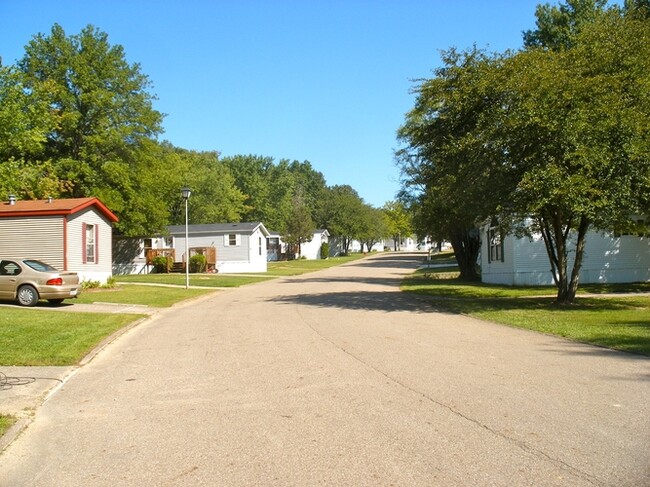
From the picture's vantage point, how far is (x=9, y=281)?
19359mm

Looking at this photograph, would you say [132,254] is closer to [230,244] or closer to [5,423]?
[230,244]

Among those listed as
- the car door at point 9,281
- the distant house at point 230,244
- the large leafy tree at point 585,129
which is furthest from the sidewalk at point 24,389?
the distant house at point 230,244

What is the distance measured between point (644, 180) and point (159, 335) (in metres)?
12.6

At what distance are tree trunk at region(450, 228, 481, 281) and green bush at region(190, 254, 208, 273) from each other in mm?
20388

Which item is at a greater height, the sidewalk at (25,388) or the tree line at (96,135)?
the tree line at (96,135)

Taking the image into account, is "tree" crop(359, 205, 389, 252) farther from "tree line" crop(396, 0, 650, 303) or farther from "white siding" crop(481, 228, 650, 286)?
"tree line" crop(396, 0, 650, 303)

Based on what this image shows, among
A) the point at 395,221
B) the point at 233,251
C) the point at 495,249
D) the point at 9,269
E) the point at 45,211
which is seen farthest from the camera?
the point at 395,221

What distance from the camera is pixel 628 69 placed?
17516 mm

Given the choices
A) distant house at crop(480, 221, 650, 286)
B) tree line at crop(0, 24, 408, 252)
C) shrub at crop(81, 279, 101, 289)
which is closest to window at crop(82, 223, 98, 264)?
shrub at crop(81, 279, 101, 289)

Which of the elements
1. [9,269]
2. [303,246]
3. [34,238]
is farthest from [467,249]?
[303,246]

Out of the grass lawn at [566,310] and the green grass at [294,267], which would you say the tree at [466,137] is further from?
the green grass at [294,267]

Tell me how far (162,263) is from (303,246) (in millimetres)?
40709

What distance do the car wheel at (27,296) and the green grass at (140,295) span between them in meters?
2.10

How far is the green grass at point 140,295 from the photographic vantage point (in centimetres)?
2180
